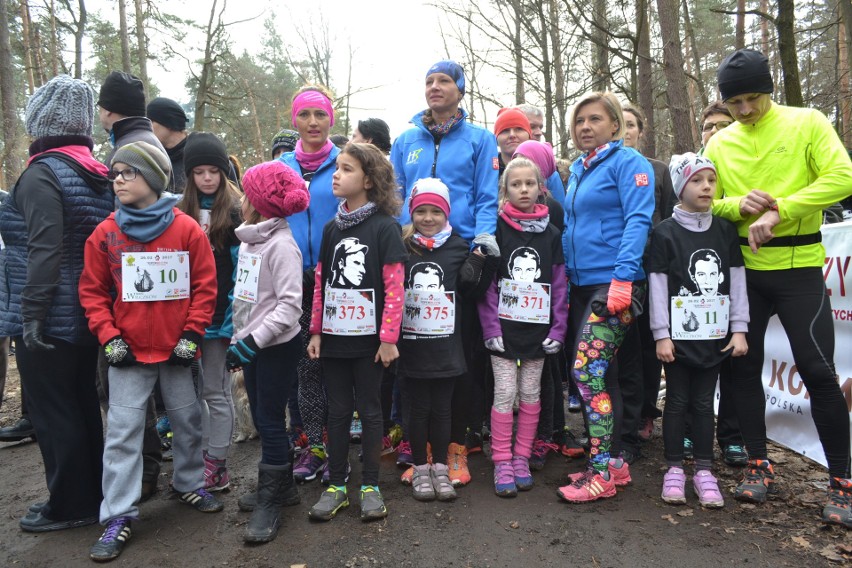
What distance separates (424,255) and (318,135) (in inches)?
47.7

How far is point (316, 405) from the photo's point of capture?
12.7ft

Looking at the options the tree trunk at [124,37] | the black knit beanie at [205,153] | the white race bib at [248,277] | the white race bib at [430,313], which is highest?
the tree trunk at [124,37]

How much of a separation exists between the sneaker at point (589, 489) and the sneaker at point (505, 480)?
0.91 feet

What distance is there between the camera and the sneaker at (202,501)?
3.35 m

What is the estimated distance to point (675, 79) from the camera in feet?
23.7

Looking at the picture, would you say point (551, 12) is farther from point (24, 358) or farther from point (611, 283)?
point (24, 358)

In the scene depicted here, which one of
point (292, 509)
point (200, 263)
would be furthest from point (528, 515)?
point (200, 263)

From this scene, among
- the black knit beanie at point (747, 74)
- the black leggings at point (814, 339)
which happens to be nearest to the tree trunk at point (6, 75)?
the black knit beanie at point (747, 74)

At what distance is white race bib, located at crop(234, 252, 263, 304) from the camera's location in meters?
3.16

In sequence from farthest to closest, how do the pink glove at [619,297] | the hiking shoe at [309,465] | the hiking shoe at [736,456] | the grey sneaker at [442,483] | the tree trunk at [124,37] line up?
the tree trunk at [124,37], the hiking shoe at [736,456], the hiking shoe at [309,465], the grey sneaker at [442,483], the pink glove at [619,297]

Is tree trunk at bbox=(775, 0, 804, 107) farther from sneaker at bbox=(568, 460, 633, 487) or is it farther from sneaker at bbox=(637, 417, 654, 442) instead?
sneaker at bbox=(568, 460, 633, 487)

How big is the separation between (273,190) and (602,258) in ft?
6.57

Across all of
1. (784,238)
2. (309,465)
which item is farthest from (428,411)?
(784,238)

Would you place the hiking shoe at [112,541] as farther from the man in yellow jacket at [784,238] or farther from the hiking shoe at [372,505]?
the man in yellow jacket at [784,238]
